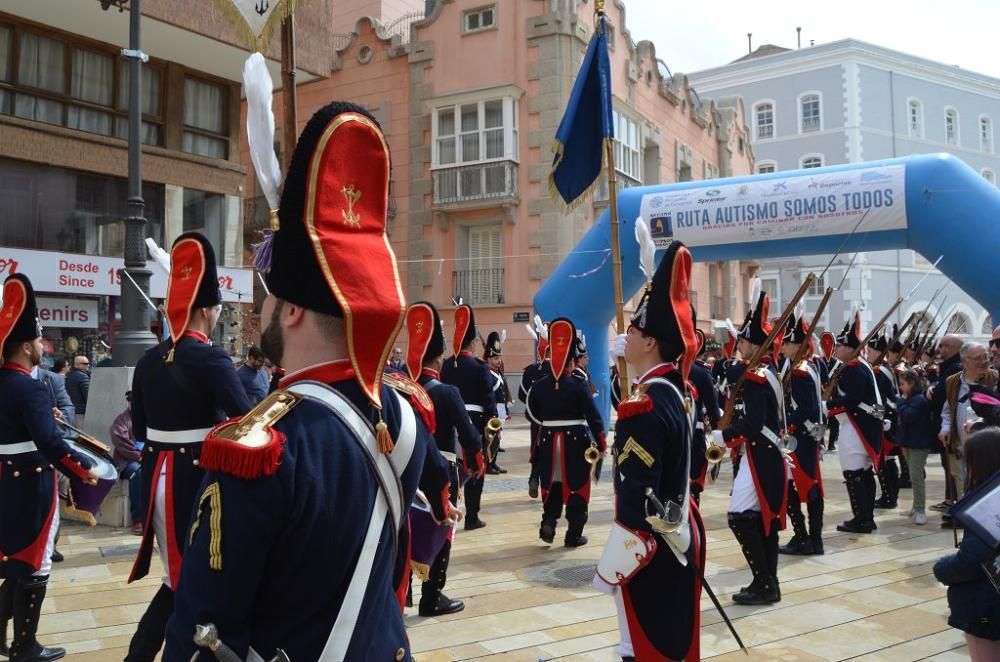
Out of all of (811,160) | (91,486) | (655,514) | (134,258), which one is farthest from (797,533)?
(811,160)

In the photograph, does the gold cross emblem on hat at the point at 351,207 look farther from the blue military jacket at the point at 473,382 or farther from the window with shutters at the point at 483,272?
the window with shutters at the point at 483,272

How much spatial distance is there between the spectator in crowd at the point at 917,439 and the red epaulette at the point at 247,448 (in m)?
9.07

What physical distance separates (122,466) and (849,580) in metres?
6.91

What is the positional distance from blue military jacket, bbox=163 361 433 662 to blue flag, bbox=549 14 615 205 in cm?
618

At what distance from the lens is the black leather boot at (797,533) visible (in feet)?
25.1

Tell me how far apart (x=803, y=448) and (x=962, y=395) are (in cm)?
146

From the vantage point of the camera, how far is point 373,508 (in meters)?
2.05

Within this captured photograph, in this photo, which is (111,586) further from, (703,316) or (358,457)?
(703,316)

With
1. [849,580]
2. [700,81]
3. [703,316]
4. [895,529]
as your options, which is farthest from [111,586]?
[700,81]

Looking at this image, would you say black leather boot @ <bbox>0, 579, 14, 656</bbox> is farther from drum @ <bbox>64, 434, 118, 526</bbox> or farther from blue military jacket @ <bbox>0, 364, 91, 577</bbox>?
drum @ <bbox>64, 434, 118, 526</bbox>

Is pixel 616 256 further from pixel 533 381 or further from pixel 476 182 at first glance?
pixel 476 182

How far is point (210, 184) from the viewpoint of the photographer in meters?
19.5

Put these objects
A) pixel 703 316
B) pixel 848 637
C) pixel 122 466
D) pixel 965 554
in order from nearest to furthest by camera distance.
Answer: pixel 965 554, pixel 848 637, pixel 122 466, pixel 703 316

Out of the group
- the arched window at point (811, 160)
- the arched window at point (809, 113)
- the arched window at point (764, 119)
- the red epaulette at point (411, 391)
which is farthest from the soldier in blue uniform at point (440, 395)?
the arched window at point (764, 119)
